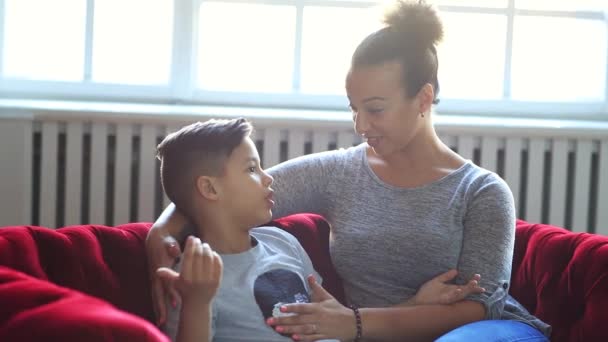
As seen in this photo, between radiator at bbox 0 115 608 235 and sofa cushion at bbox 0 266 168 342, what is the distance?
59.3 inches

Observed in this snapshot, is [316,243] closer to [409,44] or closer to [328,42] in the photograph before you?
[409,44]

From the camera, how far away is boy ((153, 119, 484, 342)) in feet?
5.48

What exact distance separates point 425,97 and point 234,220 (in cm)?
53

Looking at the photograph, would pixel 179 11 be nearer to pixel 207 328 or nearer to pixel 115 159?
pixel 115 159

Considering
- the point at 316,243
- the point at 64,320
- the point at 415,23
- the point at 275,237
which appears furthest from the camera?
the point at 316,243

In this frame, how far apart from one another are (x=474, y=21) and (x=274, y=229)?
1520mm

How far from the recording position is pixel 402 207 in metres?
1.96

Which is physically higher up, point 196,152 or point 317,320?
point 196,152

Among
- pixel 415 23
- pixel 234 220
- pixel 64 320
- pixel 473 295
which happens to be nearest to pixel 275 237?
pixel 234 220

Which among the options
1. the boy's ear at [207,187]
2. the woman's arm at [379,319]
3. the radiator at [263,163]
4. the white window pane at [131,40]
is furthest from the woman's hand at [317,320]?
the white window pane at [131,40]

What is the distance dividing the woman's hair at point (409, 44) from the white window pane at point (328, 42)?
110 cm

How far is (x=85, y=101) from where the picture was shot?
9.92 ft

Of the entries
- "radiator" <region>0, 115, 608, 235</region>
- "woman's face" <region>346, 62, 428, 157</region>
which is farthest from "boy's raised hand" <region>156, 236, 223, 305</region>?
"radiator" <region>0, 115, 608, 235</region>

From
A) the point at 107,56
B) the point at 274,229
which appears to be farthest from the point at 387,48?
the point at 107,56
